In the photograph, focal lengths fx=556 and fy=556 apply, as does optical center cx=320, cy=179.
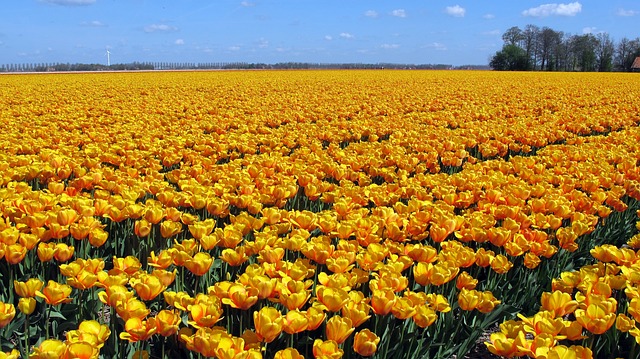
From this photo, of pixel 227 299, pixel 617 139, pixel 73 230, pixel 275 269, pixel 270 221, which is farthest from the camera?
pixel 617 139

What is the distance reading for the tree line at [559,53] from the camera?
80000 millimetres

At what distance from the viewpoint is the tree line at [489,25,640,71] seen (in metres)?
80.0

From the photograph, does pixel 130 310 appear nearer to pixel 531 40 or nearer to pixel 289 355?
pixel 289 355

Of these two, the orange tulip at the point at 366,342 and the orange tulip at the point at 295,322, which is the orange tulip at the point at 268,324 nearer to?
the orange tulip at the point at 295,322

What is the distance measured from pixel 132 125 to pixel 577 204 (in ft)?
23.9

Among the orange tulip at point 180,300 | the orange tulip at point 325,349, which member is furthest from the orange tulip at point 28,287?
the orange tulip at point 325,349

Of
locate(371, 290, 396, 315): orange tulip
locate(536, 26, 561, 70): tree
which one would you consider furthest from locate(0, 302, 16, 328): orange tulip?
locate(536, 26, 561, 70): tree

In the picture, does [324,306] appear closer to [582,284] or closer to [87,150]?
[582,284]

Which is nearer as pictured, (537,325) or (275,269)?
(537,325)

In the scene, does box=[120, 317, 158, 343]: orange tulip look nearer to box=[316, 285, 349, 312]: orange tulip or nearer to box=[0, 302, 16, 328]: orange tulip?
box=[0, 302, 16, 328]: orange tulip

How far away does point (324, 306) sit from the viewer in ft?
7.84

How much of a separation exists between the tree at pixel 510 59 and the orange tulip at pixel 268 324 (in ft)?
275

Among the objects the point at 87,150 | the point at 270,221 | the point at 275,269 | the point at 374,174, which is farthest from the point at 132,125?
the point at 275,269

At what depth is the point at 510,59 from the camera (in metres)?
81.0
